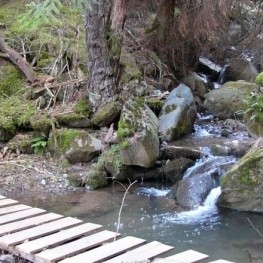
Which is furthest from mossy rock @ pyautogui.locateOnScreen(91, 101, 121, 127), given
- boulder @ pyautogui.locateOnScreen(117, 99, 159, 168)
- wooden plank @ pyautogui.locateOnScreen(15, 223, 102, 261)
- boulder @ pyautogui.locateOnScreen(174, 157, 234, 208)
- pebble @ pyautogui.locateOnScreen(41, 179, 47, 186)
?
wooden plank @ pyautogui.locateOnScreen(15, 223, 102, 261)

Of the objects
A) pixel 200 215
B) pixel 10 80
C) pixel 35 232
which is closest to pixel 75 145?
pixel 10 80

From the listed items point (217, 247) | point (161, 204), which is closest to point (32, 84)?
point (161, 204)

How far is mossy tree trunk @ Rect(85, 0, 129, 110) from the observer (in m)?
8.68

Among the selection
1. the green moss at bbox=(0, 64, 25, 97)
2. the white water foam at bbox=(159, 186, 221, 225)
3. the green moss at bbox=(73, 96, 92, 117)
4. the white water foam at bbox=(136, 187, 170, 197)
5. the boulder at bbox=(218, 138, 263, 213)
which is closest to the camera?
the white water foam at bbox=(159, 186, 221, 225)

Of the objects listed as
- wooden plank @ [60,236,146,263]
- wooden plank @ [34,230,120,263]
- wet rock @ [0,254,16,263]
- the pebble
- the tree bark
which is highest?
the tree bark

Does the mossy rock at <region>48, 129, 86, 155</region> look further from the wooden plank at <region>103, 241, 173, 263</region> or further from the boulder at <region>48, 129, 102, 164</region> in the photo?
the wooden plank at <region>103, 241, 173, 263</region>

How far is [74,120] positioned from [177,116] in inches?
75.9

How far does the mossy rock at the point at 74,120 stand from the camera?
28.6 feet

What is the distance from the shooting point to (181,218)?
6.66m

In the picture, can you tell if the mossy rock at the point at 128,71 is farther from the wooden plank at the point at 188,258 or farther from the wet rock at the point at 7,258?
the wooden plank at the point at 188,258

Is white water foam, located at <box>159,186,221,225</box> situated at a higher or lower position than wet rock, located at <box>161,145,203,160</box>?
lower

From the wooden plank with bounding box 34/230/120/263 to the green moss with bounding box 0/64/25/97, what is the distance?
6.12 meters

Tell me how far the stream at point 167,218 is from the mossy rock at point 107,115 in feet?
4.34

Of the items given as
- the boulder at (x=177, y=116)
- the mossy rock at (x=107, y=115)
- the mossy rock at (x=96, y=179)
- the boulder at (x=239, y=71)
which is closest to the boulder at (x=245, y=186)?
the mossy rock at (x=96, y=179)
